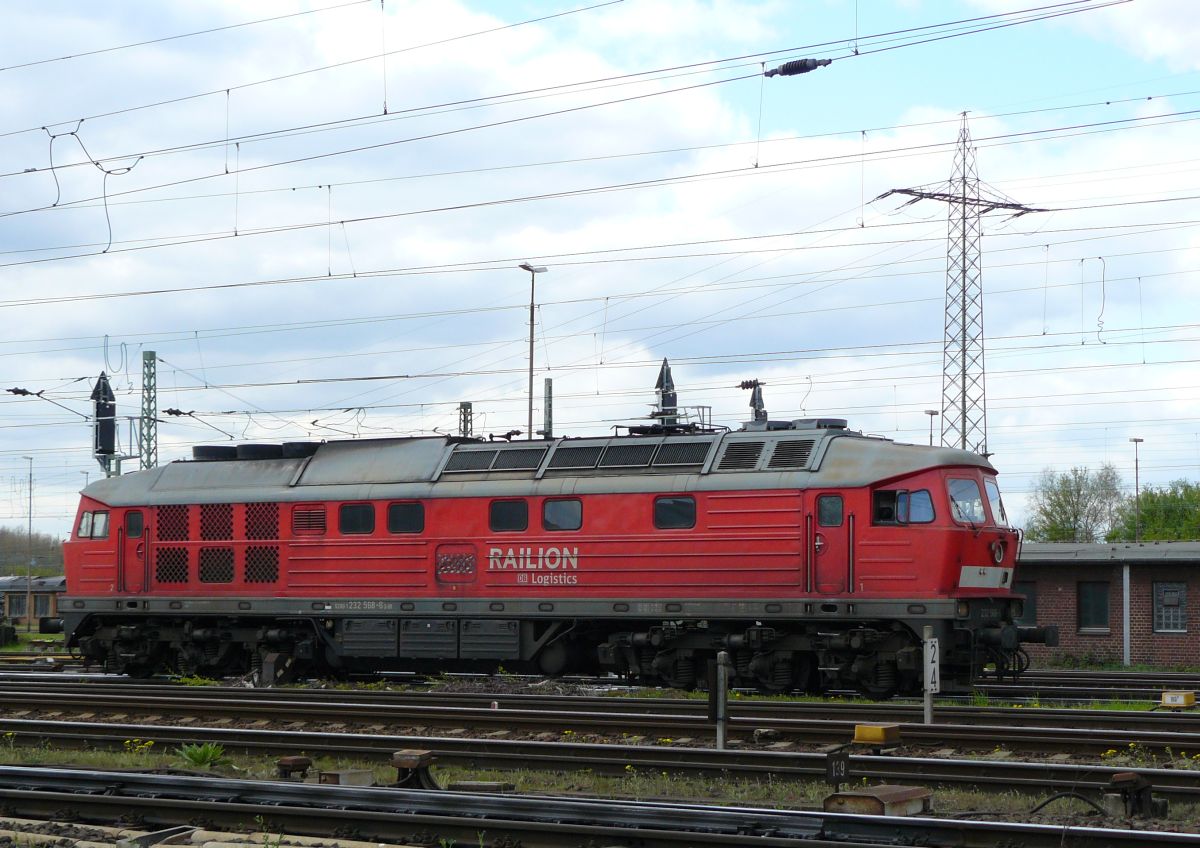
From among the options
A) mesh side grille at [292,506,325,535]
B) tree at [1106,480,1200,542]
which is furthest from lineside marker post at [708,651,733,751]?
tree at [1106,480,1200,542]

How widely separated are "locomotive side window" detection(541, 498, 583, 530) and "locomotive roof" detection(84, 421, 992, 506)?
24 cm

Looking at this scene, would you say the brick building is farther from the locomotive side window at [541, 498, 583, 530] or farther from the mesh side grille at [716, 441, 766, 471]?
the locomotive side window at [541, 498, 583, 530]

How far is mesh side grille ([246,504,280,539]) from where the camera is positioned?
85.6 feet

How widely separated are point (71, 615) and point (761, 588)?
1506 cm

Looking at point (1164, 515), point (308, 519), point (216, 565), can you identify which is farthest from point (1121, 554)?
point (1164, 515)

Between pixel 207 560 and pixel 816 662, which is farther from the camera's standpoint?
pixel 207 560

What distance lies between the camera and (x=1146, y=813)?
10.7 m

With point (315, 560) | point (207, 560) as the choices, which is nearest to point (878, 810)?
point (315, 560)

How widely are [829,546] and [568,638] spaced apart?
205 inches

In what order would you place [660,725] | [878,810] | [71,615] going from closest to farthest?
[878,810], [660,725], [71,615]

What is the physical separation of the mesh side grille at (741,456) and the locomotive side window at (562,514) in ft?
8.69

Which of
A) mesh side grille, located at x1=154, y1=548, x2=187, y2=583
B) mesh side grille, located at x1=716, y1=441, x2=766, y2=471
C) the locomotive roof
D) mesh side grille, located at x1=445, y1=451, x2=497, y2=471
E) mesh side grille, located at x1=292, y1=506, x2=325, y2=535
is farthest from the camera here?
mesh side grille, located at x1=154, y1=548, x2=187, y2=583

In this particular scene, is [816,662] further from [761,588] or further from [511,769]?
[511,769]

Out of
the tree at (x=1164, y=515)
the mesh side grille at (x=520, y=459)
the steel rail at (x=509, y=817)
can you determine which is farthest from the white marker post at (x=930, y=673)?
the tree at (x=1164, y=515)
